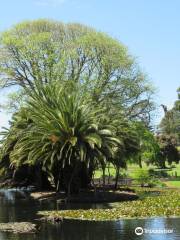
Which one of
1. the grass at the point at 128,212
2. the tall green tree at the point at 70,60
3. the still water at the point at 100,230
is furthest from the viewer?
the tall green tree at the point at 70,60

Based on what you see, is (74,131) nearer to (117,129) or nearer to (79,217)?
(117,129)

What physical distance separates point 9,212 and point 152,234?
16704mm

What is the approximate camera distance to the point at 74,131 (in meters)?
48.0

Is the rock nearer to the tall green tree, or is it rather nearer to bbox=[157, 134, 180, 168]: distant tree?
the tall green tree

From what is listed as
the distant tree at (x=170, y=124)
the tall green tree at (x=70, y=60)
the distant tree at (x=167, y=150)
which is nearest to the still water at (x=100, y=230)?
the tall green tree at (x=70, y=60)

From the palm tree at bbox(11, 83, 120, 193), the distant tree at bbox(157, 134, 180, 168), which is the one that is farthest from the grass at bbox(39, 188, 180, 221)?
the distant tree at bbox(157, 134, 180, 168)

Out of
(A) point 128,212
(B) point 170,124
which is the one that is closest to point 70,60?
(A) point 128,212

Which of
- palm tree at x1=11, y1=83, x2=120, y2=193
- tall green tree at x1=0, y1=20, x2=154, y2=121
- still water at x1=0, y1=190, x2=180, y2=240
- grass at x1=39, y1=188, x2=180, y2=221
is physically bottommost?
still water at x1=0, y1=190, x2=180, y2=240

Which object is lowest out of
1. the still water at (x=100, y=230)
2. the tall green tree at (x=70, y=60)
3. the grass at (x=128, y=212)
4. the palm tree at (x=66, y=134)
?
the still water at (x=100, y=230)

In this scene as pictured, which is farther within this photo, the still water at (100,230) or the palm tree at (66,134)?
the palm tree at (66,134)

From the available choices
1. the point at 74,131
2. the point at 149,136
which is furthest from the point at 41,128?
the point at 149,136

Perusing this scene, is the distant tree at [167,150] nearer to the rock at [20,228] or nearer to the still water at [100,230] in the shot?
the still water at [100,230]

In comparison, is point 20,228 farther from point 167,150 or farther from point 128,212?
point 167,150

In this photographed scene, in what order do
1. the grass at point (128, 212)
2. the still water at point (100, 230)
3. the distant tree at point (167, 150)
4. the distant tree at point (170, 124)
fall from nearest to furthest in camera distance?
the still water at point (100, 230) → the grass at point (128, 212) → the distant tree at point (167, 150) → the distant tree at point (170, 124)
